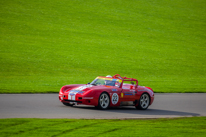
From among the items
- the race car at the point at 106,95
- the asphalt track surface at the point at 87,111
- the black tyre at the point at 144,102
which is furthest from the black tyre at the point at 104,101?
the black tyre at the point at 144,102

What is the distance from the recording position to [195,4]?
2509 inches

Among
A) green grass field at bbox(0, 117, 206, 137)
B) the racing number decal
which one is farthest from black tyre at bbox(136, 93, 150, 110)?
green grass field at bbox(0, 117, 206, 137)

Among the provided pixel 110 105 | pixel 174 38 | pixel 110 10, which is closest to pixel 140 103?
pixel 110 105

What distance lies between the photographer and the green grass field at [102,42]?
29453 millimetres

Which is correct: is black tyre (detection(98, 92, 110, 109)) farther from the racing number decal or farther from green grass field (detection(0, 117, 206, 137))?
green grass field (detection(0, 117, 206, 137))

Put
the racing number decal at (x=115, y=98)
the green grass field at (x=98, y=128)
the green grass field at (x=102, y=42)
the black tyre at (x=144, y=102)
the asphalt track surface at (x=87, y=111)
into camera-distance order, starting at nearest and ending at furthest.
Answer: the green grass field at (x=98, y=128)
the asphalt track surface at (x=87, y=111)
the racing number decal at (x=115, y=98)
the black tyre at (x=144, y=102)
the green grass field at (x=102, y=42)

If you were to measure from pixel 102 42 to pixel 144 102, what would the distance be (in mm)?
28130

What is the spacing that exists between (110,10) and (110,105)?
41.7m

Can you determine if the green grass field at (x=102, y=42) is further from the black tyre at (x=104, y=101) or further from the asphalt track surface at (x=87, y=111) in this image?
the black tyre at (x=104, y=101)

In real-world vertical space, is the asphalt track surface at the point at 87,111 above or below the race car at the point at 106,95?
below

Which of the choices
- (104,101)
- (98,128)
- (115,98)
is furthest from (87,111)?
(98,128)

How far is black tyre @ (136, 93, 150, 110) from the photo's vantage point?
45.9 ft

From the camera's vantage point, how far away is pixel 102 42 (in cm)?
4191

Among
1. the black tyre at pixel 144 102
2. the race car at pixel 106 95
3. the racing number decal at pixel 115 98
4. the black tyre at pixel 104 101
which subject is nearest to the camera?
the race car at pixel 106 95
